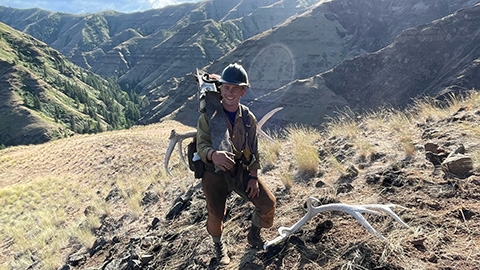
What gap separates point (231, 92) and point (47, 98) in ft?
384

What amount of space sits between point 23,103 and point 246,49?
6702cm

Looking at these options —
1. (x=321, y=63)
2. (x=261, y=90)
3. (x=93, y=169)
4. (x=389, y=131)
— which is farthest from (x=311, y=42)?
(x=389, y=131)

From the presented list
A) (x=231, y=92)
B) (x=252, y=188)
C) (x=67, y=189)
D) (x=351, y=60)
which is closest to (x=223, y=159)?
(x=252, y=188)

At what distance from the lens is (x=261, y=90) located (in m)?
65.0

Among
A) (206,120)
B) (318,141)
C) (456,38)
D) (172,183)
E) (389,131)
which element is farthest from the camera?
(456,38)

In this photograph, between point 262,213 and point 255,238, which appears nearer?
point 262,213

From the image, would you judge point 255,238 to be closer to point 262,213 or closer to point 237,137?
point 262,213

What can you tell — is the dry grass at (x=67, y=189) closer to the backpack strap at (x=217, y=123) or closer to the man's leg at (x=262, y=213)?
the man's leg at (x=262, y=213)

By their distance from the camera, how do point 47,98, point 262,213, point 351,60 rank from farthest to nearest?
point 47,98
point 351,60
point 262,213

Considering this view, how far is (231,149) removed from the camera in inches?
126

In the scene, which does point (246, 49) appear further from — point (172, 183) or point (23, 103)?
point (172, 183)

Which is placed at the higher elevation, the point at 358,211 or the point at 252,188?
the point at 252,188

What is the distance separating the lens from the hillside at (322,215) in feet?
9.47

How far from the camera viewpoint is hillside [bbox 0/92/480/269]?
2.89 meters
